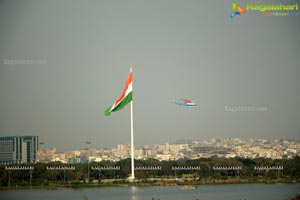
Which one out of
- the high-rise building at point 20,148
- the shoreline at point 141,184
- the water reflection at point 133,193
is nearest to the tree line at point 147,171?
the shoreline at point 141,184

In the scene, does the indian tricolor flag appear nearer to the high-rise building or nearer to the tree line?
the tree line

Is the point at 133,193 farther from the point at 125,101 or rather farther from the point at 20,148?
the point at 20,148

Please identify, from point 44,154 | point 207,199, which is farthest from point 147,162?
point 44,154

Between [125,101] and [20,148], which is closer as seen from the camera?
[125,101]

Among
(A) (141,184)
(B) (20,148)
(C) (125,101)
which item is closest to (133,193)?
(A) (141,184)

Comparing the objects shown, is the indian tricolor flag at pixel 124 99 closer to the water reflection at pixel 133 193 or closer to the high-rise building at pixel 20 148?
the water reflection at pixel 133 193
